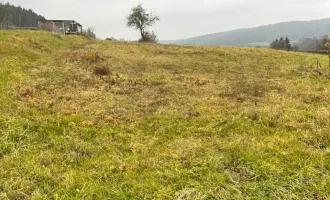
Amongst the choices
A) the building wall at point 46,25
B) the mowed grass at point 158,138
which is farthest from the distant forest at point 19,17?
the mowed grass at point 158,138

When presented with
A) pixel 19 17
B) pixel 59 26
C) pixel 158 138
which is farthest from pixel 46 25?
pixel 19 17

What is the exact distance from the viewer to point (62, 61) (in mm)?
21547

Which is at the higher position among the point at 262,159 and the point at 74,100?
the point at 74,100

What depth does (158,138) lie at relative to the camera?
29.8 ft

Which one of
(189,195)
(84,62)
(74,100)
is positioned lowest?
(189,195)

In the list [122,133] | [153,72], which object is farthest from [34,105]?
[153,72]

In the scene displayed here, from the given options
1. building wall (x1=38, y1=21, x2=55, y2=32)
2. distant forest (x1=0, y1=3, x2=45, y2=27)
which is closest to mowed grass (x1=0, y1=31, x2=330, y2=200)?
building wall (x1=38, y1=21, x2=55, y2=32)

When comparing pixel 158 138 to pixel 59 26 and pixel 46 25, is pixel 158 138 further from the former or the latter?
pixel 59 26

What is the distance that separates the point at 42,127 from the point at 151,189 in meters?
4.47

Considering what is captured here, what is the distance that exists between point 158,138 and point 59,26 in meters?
65.4

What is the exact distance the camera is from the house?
58.0m

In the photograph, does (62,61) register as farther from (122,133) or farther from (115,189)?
(115,189)

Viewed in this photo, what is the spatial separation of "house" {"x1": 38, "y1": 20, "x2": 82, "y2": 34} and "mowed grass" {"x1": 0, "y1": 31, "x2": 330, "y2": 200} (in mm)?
44417

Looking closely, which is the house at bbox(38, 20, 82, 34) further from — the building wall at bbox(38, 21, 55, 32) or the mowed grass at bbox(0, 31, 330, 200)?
the mowed grass at bbox(0, 31, 330, 200)
